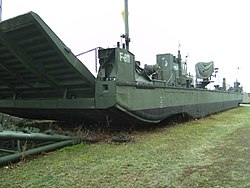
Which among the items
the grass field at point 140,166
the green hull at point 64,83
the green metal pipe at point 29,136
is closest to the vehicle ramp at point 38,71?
the green hull at point 64,83

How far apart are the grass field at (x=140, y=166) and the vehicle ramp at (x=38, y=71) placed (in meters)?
1.26

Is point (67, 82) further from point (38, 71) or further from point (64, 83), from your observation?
point (38, 71)

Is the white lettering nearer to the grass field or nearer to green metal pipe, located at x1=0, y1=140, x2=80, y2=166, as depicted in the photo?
the grass field

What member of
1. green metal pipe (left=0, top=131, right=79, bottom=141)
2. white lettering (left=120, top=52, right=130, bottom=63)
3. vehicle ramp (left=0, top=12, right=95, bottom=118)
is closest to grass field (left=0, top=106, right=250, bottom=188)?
green metal pipe (left=0, top=131, right=79, bottom=141)

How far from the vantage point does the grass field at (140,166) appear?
10.3ft

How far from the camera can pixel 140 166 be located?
12.5ft

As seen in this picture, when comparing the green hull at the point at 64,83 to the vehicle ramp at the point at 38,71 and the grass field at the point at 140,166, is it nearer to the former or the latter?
the vehicle ramp at the point at 38,71

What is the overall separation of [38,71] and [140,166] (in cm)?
310

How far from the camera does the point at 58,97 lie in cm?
655

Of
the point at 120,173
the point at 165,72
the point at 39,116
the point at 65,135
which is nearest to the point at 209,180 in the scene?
the point at 120,173

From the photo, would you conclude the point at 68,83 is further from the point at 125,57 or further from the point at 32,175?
the point at 32,175

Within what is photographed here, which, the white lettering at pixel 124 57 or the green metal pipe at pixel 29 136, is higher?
the white lettering at pixel 124 57

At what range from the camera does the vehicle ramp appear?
196 inches

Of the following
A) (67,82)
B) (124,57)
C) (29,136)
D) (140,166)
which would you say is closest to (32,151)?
(29,136)
